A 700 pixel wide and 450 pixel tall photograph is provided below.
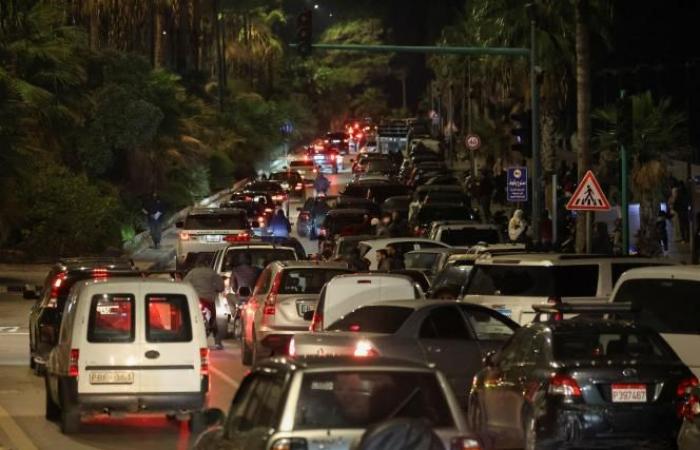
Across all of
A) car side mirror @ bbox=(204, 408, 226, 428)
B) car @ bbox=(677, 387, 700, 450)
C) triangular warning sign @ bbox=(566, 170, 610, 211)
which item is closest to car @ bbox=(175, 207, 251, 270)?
triangular warning sign @ bbox=(566, 170, 610, 211)

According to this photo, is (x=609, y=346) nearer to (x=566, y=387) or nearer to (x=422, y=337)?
(x=566, y=387)

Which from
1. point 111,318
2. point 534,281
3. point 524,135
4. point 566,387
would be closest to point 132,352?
point 111,318

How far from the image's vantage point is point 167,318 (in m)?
17.4

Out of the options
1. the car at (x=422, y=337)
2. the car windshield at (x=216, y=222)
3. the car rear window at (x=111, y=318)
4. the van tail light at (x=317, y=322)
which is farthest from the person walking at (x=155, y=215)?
the car rear window at (x=111, y=318)

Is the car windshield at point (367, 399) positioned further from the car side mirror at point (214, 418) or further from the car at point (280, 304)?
the car at point (280, 304)

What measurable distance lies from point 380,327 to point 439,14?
113012 millimetres

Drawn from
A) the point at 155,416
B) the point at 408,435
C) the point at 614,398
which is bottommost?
the point at 155,416

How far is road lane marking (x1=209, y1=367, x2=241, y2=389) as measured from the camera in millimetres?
21766

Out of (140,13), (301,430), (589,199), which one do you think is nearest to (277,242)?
(589,199)

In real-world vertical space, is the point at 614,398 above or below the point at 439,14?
below

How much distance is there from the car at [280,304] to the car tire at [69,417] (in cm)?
583

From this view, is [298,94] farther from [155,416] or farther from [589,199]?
[155,416]

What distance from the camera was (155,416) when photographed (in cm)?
1919

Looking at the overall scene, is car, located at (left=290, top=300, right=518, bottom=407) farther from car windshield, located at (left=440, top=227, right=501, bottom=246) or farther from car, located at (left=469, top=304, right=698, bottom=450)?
car windshield, located at (left=440, top=227, right=501, bottom=246)
